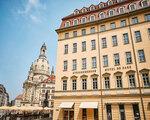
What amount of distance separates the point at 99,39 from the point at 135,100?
1243 cm

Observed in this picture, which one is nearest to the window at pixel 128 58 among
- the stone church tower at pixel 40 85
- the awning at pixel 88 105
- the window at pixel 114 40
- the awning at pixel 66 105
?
the window at pixel 114 40

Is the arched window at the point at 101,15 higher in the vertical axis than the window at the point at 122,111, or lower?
higher

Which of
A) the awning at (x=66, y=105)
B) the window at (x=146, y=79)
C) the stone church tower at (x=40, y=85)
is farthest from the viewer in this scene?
the stone church tower at (x=40, y=85)

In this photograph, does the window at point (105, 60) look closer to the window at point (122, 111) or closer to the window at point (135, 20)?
the window at point (122, 111)

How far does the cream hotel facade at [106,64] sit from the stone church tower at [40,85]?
213 feet

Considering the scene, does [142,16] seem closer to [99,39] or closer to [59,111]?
[99,39]

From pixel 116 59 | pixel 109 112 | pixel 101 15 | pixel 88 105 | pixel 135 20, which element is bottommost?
pixel 109 112

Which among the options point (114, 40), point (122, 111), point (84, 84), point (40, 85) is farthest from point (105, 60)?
point (40, 85)

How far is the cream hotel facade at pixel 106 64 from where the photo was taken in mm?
23888

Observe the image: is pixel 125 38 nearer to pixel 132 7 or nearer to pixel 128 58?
pixel 128 58

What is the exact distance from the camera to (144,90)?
75.5ft

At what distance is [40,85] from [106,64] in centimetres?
8219

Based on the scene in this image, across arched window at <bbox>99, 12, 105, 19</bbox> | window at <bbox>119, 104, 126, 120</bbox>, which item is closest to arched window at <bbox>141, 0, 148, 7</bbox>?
arched window at <bbox>99, 12, 105, 19</bbox>

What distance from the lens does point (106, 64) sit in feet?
89.0
